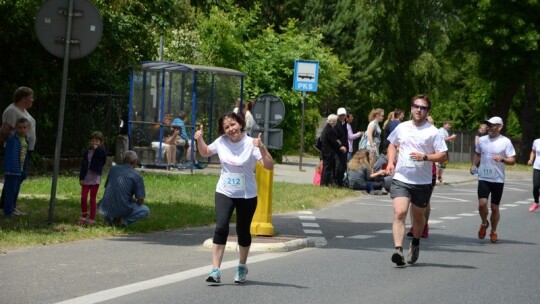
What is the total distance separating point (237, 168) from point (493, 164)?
21.9 feet

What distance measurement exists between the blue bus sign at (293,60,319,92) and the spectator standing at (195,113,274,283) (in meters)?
18.6

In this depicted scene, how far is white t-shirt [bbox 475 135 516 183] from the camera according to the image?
660 inches

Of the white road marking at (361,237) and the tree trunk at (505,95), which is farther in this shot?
the tree trunk at (505,95)

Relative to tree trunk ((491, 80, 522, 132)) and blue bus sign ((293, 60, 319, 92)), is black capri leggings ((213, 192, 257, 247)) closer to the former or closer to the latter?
blue bus sign ((293, 60, 319, 92))

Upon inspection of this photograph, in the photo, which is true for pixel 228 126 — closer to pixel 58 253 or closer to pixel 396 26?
pixel 58 253

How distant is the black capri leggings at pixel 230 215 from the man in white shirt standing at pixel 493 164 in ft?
20.7

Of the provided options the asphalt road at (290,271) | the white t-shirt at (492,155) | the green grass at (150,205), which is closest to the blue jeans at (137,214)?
the green grass at (150,205)

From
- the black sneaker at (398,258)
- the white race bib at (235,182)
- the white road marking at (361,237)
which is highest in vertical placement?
the white race bib at (235,182)

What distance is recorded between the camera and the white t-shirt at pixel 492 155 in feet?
55.0

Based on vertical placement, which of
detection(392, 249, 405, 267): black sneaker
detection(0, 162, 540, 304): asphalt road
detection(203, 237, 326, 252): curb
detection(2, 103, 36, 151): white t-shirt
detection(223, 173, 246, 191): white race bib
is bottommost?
detection(0, 162, 540, 304): asphalt road

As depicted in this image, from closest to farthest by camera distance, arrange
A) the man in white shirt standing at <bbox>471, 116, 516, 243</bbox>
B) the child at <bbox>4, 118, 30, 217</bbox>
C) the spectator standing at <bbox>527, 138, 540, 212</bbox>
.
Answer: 1. the child at <bbox>4, 118, 30, 217</bbox>
2. the man in white shirt standing at <bbox>471, 116, 516, 243</bbox>
3. the spectator standing at <bbox>527, 138, 540, 212</bbox>

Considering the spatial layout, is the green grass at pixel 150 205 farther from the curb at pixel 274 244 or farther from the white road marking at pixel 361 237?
the white road marking at pixel 361 237

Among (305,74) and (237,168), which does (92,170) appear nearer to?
(237,168)

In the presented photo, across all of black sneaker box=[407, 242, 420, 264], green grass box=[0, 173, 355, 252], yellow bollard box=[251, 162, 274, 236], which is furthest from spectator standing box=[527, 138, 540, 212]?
black sneaker box=[407, 242, 420, 264]
